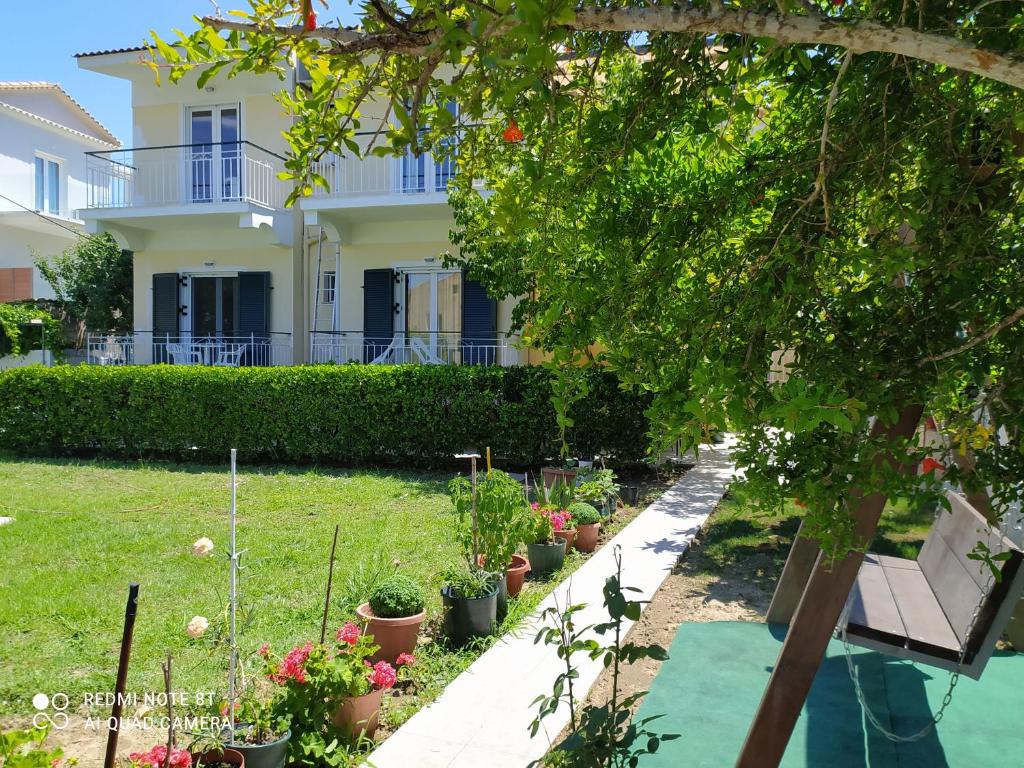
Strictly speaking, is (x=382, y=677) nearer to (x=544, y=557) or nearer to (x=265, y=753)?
(x=265, y=753)

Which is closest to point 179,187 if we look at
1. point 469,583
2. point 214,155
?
point 214,155

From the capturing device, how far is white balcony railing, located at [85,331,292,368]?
15.8 metres

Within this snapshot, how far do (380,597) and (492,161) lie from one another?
2.87 m

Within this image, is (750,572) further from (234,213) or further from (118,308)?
(118,308)

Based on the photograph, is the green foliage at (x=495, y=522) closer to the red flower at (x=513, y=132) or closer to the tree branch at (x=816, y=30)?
the red flower at (x=513, y=132)

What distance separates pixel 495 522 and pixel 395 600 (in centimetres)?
113

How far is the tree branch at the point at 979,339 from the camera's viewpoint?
178cm

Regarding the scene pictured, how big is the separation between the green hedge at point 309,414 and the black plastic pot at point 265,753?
26.8 feet

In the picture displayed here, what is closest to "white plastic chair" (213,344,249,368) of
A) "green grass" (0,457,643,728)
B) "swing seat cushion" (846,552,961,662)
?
"green grass" (0,457,643,728)

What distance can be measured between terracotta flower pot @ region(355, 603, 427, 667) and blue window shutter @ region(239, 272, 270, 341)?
12.5 m

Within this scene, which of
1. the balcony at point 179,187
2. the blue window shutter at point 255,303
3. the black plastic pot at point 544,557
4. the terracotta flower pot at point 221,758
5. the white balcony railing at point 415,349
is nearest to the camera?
the terracotta flower pot at point 221,758

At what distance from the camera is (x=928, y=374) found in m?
1.99

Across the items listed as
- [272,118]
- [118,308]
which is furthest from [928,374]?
[118,308]

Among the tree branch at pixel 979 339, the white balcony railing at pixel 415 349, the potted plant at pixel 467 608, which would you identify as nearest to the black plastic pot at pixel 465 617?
the potted plant at pixel 467 608
